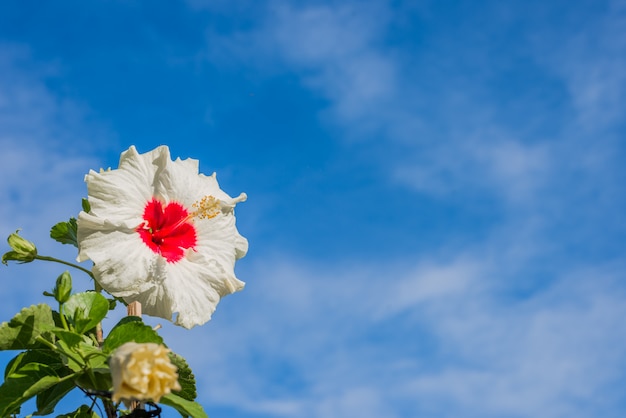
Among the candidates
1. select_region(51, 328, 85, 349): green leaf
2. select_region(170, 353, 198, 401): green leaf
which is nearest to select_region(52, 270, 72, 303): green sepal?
select_region(51, 328, 85, 349): green leaf

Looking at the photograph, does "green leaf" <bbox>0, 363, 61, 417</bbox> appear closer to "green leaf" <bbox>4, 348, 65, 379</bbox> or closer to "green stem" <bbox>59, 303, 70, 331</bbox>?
"green leaf" <bbox>4, 348, 65, 379</bbox>

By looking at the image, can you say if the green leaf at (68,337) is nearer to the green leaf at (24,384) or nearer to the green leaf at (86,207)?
the green leaf at (24,384)

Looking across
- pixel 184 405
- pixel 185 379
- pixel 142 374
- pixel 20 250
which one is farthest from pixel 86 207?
pixel 142 374

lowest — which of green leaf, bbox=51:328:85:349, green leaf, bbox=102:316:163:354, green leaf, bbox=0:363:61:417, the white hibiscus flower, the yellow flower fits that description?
the yellow flower

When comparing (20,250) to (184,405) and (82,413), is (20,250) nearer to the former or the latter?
(82,413)

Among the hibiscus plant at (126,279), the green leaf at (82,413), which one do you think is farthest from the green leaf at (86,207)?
the green leaf at (82,413)
